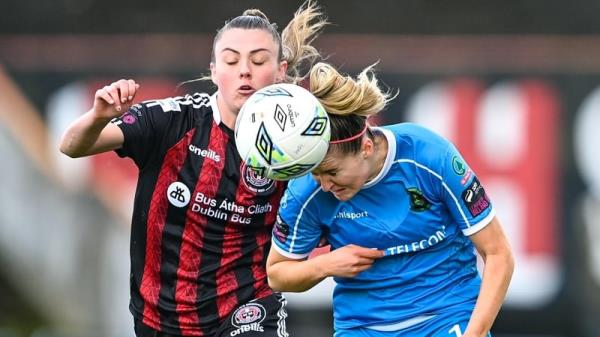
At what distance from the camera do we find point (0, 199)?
10938 millimetres

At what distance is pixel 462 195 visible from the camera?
16.5 feet

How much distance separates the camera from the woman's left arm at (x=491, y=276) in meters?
4.94

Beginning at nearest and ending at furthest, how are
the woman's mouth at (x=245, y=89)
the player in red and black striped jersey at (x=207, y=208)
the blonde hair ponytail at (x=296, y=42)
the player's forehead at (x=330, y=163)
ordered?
the player's forehead at (x=330, y=163), the woman's mouth at (x=245, y=89), the player in red and black striped jersey at (x=207, y=208), the blonde hair ponytail at (x=296, y=42)

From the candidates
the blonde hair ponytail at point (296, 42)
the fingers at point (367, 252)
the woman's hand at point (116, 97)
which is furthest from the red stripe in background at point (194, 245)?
the fingers at point (367, 252)

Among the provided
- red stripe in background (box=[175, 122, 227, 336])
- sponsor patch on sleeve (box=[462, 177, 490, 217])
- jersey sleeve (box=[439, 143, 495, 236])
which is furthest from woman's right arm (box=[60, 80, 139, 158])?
sponsor patch on sleeve (box=[462, 177, 490, 217])

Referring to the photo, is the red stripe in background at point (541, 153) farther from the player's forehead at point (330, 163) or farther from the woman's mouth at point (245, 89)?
the player's forehead at point (330, 163)

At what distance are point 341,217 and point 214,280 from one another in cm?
88

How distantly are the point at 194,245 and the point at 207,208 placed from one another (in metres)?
0.19

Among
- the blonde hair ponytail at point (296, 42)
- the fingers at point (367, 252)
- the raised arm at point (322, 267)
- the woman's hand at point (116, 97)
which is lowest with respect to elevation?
the raised arm at point (322, 267)

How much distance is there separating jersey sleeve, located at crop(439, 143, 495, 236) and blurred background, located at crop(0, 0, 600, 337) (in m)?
5.27

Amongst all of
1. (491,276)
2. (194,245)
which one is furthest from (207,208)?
(491,276)

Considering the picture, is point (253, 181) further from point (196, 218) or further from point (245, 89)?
point (245, 89)

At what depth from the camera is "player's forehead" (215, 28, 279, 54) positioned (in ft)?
18.2

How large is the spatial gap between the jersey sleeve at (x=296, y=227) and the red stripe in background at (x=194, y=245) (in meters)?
0.50
